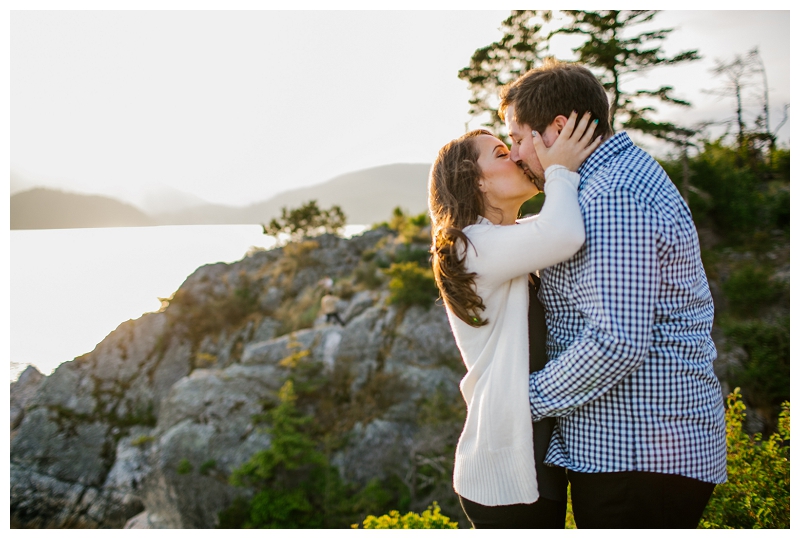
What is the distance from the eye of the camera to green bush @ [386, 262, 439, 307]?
1373 centimetres

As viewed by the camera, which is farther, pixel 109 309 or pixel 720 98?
pixel 109 309

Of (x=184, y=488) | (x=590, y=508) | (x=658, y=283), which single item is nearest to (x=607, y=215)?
(x=658, y=283)

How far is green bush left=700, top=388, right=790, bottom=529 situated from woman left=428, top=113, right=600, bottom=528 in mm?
1393

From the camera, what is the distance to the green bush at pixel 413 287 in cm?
1373

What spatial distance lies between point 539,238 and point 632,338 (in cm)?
33

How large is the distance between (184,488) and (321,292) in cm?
777

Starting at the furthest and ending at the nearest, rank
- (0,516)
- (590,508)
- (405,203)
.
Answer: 1. (405,203)
2. (0,516)
3. (590,508)

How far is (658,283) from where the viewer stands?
1.25 m

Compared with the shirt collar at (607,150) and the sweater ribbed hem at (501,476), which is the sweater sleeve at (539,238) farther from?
the sweater ribbed hem at (501,476)

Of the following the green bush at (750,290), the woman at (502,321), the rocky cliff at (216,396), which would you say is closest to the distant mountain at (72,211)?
the rocky cliff at (216,396)

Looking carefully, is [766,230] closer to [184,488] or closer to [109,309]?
[184,488]

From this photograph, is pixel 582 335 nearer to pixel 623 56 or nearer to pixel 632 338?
pixel 632 338

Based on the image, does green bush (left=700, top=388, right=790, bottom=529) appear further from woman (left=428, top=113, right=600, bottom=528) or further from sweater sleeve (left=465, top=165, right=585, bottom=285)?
sweater sleeve (left=465, top=165, right=585, bottom=285)
